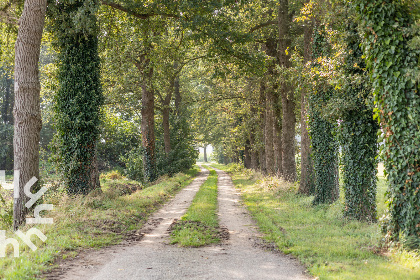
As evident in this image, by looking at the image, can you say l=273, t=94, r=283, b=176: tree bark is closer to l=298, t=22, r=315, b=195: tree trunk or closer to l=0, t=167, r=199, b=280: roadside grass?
l=298, t=22, r=315, b=195: tree trunk

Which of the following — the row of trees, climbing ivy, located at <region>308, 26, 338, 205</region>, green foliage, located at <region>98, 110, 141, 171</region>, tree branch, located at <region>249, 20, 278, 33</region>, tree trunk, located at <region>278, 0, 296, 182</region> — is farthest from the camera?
green foliage, located at <region>98, 110, 141, 171</region>

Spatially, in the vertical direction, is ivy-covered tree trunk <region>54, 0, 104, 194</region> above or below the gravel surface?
above

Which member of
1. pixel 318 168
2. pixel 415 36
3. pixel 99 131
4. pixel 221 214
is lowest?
pixel 221 214

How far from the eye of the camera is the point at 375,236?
7309mm

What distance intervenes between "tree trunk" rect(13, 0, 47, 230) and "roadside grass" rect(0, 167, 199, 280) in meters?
1.14

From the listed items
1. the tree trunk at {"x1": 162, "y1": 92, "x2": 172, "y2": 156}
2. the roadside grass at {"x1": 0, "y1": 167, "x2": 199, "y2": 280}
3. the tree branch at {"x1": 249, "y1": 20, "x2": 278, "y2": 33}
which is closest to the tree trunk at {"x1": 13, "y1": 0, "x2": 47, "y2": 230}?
the roadside grass at {"x1": 0, "y1": 167, "x2": 199, "y2": 280}

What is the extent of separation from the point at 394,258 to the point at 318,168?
6456mm

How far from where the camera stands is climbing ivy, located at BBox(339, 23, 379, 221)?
29.4 feet

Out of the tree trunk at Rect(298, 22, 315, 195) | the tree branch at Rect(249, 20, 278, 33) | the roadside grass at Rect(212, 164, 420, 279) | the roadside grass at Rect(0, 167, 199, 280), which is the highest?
the tree branch at Rect(249, 20, 278, 33)

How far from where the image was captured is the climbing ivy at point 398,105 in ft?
20.3

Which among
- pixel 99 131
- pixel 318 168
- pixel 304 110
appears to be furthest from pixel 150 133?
pixel 318 168

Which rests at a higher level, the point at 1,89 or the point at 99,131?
the point at 1,89

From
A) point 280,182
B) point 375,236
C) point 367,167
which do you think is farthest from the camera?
point 280,182

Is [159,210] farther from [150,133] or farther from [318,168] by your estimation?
[150,133]
